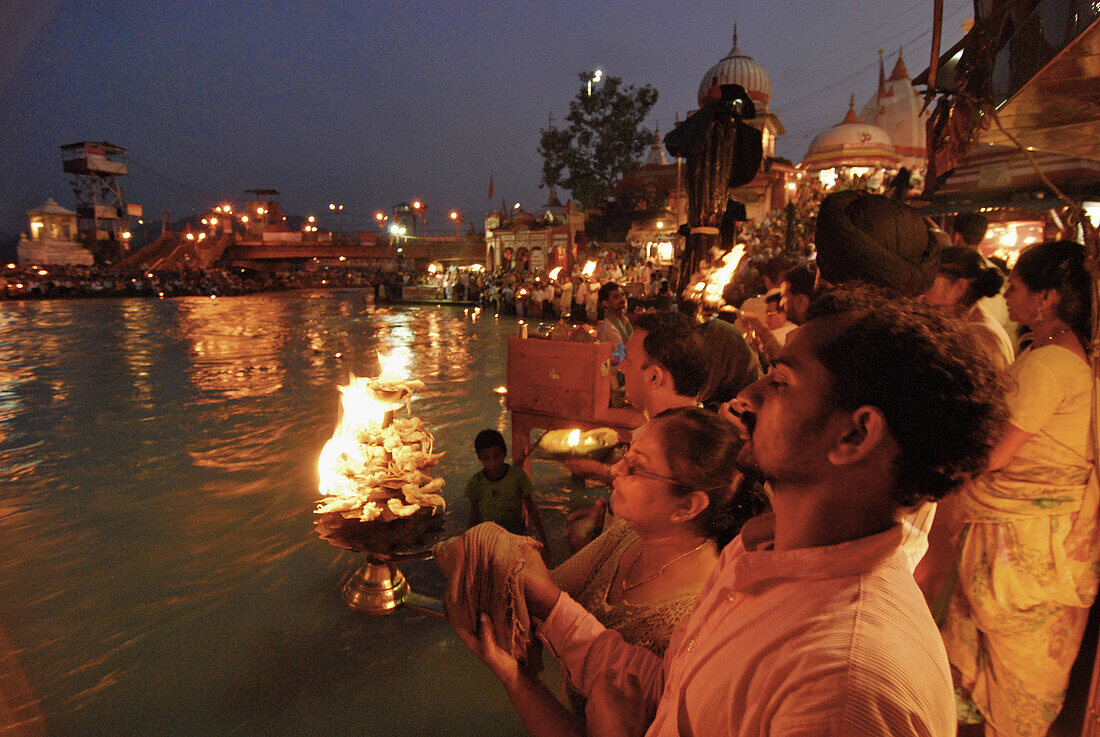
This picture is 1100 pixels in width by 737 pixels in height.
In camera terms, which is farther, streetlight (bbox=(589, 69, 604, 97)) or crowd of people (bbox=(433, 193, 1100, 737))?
streetlight (bbox=(589, 69, 604, 97))

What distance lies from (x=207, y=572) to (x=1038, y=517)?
16.1 feet

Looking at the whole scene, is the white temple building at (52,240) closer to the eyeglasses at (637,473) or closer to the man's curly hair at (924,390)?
the eyeglasses at (637,473)

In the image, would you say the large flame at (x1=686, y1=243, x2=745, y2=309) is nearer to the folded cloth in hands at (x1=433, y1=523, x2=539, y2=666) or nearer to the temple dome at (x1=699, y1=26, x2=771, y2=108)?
the folded cloth in hands at (x1=433, y1=523, x2=539, y2=666)

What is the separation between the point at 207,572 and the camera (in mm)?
4242

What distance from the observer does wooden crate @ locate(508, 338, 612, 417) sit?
3998 millimetres

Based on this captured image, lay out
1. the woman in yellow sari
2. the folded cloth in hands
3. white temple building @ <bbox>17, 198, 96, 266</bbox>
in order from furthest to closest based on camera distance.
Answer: white temple building @ <bbox>17, 198, 96, 266</bbox> → the woman in yellow sari → the folded cloth in hands

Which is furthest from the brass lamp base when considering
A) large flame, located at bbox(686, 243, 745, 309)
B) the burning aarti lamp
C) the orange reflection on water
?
the orange reflection on water

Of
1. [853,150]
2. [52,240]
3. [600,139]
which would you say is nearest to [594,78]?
[600,139]

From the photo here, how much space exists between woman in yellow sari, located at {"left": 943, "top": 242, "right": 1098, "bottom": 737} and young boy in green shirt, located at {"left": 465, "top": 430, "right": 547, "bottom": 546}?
97.9 inches

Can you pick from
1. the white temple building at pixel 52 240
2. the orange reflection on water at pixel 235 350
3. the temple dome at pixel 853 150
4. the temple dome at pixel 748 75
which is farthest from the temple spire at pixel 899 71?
the white temple building at pixel 52 240

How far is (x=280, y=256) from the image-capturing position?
51.4 m

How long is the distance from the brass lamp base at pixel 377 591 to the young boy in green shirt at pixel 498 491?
1.23m

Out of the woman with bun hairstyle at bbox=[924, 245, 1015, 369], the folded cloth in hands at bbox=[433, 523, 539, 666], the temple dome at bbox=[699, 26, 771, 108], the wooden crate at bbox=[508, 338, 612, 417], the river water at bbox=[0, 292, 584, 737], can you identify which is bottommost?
the river water at bbox=[0, 292, 584, 737]

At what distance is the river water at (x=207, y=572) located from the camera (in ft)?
9.79
